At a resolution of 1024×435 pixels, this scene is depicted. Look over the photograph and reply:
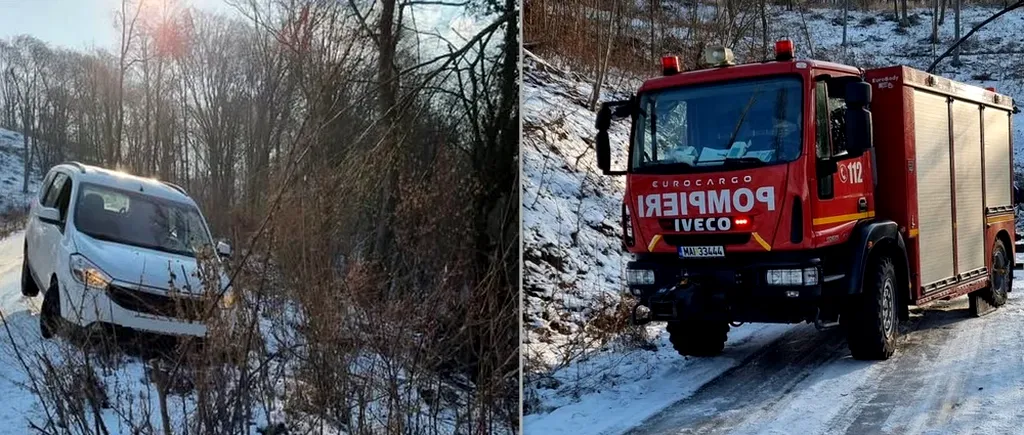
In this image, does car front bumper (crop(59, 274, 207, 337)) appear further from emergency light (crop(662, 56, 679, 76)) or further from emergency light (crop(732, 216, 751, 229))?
emergency light (crop(662, 56, 679, 76))

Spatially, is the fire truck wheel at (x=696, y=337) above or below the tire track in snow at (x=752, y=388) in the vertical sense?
above

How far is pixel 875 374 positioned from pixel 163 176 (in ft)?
16.5

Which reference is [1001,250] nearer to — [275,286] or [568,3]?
[568,3]

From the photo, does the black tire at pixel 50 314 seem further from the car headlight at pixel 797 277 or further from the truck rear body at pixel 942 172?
the truck rear body at pixel 942 172

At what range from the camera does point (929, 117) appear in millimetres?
6895

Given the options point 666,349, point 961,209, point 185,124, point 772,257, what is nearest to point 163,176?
point 185,124

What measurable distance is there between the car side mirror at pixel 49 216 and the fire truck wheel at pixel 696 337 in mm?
5194

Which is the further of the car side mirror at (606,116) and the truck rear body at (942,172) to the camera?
the truck rear body at (942,172)

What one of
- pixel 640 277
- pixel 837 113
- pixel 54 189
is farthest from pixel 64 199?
pixel 837 113

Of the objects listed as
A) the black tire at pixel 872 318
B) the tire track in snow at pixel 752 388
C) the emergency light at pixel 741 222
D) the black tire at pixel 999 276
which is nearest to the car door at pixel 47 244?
the tire track in snow at pixel 752 388

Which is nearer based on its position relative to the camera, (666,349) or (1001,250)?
(666,349)

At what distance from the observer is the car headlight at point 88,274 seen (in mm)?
1764

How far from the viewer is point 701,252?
5871 millimetres

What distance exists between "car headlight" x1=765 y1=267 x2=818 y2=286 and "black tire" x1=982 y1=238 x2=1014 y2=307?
3.55 metres
